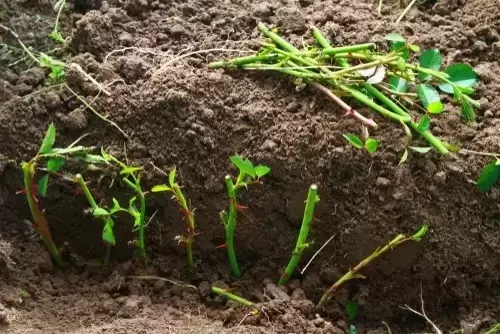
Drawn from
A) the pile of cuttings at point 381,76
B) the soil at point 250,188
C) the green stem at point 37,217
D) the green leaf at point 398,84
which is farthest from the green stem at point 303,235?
the green stem at point 37,217

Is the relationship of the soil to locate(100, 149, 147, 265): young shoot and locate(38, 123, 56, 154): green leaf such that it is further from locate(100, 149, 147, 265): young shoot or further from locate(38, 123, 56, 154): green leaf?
locate(38, 123, 56, 154): green leaf

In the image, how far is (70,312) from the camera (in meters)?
1.30

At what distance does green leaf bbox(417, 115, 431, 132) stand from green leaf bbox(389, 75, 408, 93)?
0.30 feet

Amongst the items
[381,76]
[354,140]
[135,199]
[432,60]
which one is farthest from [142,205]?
[432,60]

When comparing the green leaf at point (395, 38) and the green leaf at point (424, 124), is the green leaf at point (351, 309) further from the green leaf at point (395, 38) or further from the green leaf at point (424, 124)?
the green leaf at point (395, 38)

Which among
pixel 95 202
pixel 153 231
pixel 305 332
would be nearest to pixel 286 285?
pixel 305 332

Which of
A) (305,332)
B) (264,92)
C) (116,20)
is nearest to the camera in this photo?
(305,332)

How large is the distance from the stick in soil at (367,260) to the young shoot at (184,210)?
265 millimetres

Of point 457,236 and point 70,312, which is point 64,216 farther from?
point 457,236

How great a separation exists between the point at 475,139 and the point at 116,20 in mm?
767

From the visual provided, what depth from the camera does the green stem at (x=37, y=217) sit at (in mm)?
1221

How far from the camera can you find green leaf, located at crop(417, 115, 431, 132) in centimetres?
124

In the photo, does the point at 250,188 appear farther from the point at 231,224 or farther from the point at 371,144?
the point at 371,144

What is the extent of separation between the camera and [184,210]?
1.26 metres
